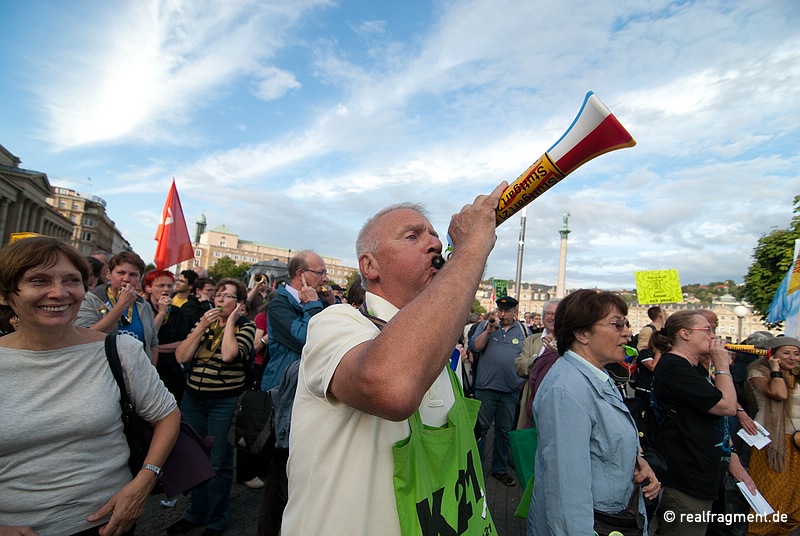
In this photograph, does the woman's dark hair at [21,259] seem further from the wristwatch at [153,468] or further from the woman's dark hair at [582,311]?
the woman's dark hair at [582,311]

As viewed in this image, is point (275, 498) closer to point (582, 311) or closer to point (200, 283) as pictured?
point (582, 311)

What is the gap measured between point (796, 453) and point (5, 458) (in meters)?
6.22

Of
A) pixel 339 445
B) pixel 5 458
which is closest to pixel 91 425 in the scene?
pixel 5 458

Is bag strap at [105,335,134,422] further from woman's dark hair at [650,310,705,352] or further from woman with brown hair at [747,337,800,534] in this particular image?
woman with brown hair at [747,337,800,534]

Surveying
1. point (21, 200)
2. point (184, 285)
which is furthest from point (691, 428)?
point (21, 200)

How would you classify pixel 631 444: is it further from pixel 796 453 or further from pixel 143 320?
pixel 143 320

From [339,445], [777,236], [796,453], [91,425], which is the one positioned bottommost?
[796,453]

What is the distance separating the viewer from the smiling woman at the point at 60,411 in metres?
1.86

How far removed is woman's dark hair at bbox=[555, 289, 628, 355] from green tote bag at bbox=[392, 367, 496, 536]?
1405 millimetres

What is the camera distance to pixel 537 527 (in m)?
2.32

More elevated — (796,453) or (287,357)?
(287,357)

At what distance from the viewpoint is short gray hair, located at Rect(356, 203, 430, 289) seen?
1.65m

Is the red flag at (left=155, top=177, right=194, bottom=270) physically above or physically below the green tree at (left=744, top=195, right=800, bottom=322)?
below

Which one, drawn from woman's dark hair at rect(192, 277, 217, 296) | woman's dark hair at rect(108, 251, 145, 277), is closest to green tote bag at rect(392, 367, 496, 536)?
woman's dark hair at rect(108, 251, 145, 277)
